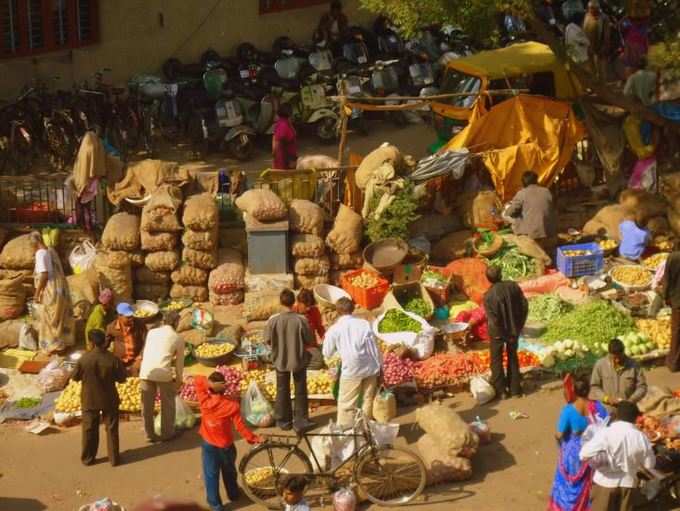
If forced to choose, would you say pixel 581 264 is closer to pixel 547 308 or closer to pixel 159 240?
pixel 547 308

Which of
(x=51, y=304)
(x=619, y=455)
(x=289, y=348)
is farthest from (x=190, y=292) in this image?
(x=619, y=455)

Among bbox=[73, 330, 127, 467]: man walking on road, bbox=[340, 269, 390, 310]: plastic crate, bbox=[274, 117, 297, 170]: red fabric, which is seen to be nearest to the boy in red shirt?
bbox=[73, 330, 127, 467]: man walking on road

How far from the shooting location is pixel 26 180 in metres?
15.3

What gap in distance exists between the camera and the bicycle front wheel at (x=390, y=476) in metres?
9.82

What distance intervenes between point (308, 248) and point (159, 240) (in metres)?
1.74

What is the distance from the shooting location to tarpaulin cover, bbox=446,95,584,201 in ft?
50.2

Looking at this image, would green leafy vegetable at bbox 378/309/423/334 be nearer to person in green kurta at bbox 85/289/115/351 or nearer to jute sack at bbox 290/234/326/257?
jute sack at bbox 290/234/326/257

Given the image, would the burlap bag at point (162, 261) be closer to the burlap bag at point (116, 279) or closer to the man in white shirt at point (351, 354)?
the burlap bag at point (116, 279)

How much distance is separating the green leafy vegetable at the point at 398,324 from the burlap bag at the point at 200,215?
240cm

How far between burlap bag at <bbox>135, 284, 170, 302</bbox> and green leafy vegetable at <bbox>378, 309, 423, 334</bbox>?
2.81m

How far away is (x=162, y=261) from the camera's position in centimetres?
1404

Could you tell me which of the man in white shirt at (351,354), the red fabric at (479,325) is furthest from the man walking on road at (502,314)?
the man in white shirt at (351,354)

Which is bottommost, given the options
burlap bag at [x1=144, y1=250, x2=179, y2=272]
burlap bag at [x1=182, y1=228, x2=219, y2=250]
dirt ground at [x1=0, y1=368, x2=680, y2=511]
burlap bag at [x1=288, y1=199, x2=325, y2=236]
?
dirt ground at [x1=0, y1=368, x2=680, y2=511]

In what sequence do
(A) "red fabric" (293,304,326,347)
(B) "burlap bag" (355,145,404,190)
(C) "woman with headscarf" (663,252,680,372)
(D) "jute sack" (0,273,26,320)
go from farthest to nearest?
(B) "burlap bag" (355,145,404,190) → (D) "jute sack" (0,273,26,320) → (C) "woman with headscarf" (663,252,680,372) → (A) "red fabric" (293,304,326,347)
